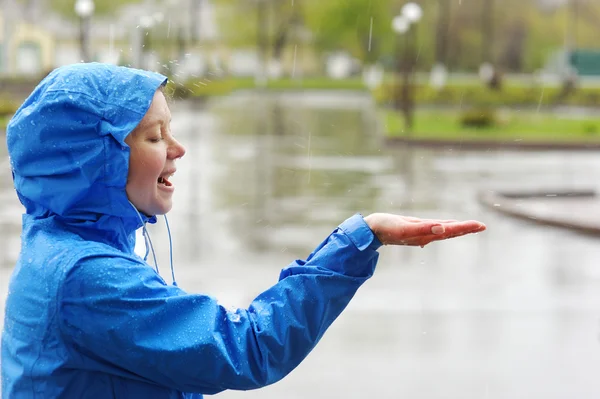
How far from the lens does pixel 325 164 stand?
21188 mm

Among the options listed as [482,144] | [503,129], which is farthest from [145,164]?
[503,129]

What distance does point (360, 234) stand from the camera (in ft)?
5.96

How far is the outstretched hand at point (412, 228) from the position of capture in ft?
5.98

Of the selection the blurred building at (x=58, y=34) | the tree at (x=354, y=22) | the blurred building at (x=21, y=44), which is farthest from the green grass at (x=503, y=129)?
the tree at (x=354, y=22)

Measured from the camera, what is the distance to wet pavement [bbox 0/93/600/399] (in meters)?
6.50

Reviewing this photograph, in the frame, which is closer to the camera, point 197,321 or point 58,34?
point 197,321

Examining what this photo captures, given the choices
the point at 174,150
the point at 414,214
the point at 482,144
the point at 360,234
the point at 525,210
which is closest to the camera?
the point at 360,234

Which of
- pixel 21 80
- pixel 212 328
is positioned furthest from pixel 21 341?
pixel 21 80

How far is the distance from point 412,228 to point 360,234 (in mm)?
96

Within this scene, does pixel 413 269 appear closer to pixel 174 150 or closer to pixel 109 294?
pixel 174 150

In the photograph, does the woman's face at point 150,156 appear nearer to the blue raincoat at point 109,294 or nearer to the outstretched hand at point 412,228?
the blue raincoat at point 109,294

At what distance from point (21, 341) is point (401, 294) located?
23.2 feet

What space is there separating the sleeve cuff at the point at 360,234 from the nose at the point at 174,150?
1.16ft

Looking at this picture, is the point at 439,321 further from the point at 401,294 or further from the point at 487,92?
the point at 487,92
